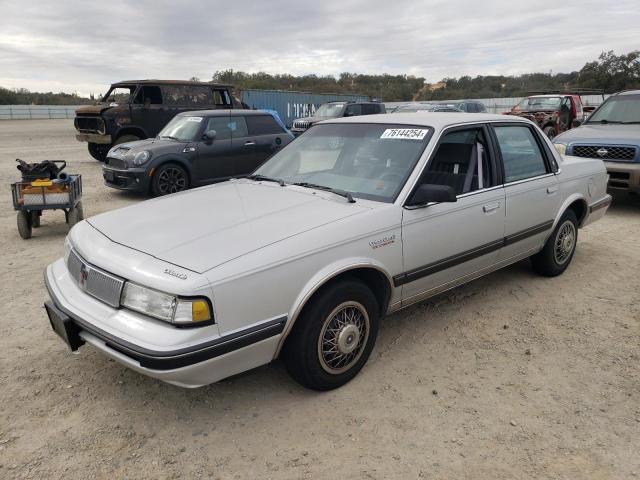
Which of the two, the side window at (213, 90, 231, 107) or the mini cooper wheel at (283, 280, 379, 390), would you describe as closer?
the mini cooper wheel at (283, 280, 379, 390)

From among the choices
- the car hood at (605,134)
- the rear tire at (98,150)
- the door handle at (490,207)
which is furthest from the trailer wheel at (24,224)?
the rear tire at (98,150)

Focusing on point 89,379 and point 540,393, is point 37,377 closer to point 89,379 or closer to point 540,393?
point 89,379

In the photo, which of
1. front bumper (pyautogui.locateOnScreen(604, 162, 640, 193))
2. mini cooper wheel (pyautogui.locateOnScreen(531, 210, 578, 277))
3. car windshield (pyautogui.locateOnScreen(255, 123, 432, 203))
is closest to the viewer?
car windshield (pyautogui.locateOnScreen(255, 123, 432, 203))

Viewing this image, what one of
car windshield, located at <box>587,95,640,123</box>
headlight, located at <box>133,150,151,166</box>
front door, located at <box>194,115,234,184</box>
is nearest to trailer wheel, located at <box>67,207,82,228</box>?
headlight, located at <box>133,150,151,166</box>

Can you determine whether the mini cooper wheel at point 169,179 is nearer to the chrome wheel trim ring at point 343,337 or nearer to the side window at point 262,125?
the side window at point 262,125

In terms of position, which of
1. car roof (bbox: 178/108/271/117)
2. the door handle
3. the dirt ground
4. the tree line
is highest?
the tree line

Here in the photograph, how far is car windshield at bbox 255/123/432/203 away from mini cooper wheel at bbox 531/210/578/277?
205 centimetres

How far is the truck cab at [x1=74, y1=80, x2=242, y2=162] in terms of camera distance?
12633 mm

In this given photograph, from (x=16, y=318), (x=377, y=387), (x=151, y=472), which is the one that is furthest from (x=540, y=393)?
(x=16, y=318)

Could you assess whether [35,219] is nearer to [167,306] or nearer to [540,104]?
[167,306]

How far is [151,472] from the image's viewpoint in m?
2.42

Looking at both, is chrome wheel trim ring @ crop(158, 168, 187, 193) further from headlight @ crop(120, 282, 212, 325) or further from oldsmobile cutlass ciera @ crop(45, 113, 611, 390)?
headlight @ crop(120, 282, 212, 325)

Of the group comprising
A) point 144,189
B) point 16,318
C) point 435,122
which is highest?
point 435,122

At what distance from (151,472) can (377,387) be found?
141 centimetres
